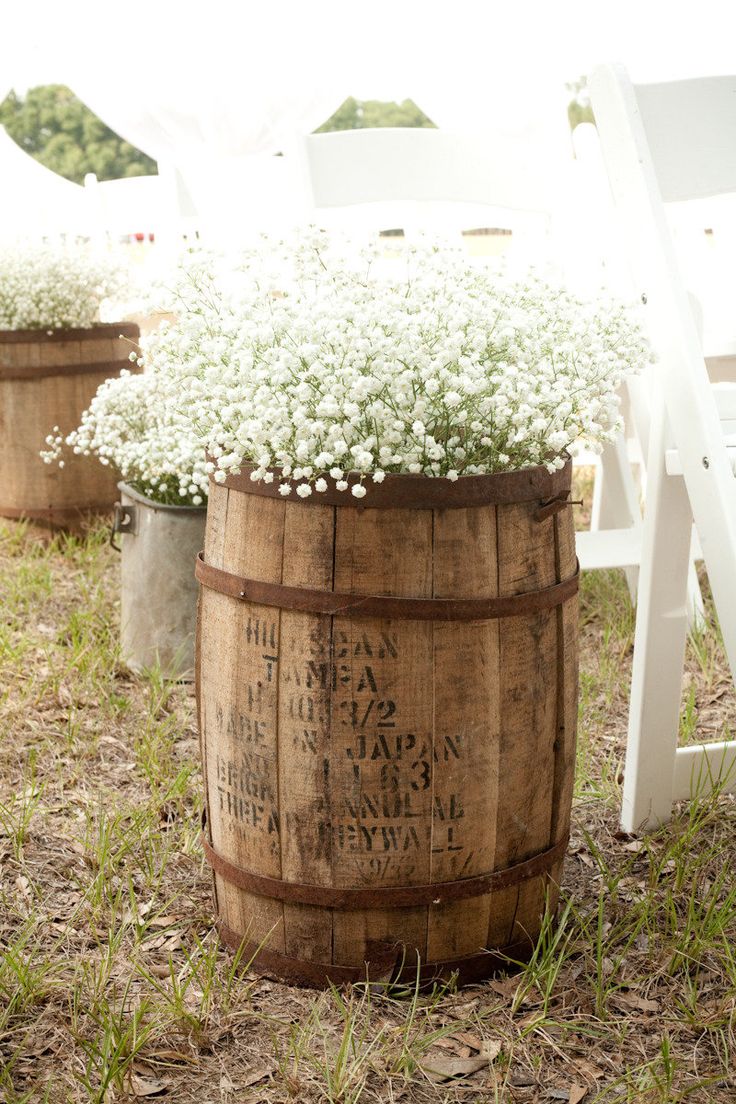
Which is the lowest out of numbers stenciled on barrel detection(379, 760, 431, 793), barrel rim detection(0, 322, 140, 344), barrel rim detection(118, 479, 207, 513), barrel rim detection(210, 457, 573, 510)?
numbers stenciled on barrel detection(379, 760, 431, 793)

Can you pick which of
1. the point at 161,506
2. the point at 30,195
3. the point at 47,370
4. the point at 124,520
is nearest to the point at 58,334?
the point at 47,370

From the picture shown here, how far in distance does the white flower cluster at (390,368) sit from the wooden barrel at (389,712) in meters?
0.06

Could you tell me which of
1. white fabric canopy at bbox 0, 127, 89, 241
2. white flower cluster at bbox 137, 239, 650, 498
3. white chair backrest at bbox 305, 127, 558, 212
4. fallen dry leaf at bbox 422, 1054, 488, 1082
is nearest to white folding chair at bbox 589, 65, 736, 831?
white flower cluster at bbox 137, 239, 650, 498

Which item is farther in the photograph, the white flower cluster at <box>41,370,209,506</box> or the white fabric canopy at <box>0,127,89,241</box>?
the white fabric canopy at <box>0,127,89,241</box>

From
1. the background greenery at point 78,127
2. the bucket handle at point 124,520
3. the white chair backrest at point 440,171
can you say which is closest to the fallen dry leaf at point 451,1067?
the bucket handle at point 124,520

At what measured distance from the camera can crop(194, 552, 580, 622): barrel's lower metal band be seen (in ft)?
4.83

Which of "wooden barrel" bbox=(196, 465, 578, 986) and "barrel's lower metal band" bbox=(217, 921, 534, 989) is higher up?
"wooden barrel" bbox=(196, 465, 578, 986)

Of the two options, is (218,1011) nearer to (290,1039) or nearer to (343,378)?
(290,1039)

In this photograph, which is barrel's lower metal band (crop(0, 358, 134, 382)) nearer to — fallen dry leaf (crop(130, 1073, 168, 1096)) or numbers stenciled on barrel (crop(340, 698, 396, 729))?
numbers stenciled on barrel (crop(340, 698, 396, 729))

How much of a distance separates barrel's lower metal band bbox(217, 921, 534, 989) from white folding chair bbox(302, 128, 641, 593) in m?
1.19

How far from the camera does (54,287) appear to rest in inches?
142

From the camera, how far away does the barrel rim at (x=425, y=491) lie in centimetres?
146

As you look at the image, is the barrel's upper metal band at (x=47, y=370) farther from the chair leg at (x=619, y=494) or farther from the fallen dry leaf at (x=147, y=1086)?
the fallen dry leaf at (x=147, y=1086)

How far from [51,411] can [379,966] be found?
2.48 meters
